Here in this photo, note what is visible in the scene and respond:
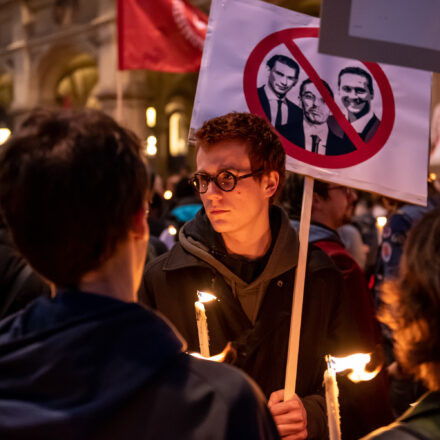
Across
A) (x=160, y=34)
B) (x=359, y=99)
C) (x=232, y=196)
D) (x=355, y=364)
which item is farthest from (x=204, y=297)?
(x=160, y=34)

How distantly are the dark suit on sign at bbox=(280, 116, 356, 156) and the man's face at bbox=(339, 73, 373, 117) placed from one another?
0.09 m

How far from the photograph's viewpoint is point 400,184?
2072 mm

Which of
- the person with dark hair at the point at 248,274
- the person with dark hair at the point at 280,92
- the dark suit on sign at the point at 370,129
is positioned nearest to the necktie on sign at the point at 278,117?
the person with dark hair at the point at 280,92

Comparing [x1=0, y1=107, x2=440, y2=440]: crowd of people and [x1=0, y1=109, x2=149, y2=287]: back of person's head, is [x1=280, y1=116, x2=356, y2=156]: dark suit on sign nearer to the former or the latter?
[x1=0, y1=107, x2=440, y2=440]: crowd of people

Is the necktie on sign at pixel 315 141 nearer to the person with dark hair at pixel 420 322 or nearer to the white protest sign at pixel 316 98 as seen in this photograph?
the white protest sign at pixel 316 98

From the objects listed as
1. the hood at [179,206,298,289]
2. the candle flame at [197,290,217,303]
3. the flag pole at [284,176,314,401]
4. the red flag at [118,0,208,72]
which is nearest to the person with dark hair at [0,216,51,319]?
the hood at [179,206,298,289]

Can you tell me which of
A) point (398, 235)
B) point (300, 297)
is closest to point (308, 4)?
point (398, 235)

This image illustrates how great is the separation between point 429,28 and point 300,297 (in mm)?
928

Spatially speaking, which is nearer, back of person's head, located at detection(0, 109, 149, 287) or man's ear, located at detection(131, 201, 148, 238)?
back of person's head, located at detection(0, 109, 149, 287)

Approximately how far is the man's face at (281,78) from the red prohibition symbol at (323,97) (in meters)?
0.05

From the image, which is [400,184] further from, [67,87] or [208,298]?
[67,87]

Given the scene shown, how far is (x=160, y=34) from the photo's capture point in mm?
5082

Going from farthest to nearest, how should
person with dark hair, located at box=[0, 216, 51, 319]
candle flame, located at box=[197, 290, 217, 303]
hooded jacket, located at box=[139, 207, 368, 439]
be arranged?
person with dark hair, located at box=[0, 216, 51, 319]
hooded jacket, located at box=[139, 207, 368, 439]
candle flame, located at box=[197, 290, 217, 303]

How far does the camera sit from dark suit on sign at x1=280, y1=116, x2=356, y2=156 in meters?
2.09
